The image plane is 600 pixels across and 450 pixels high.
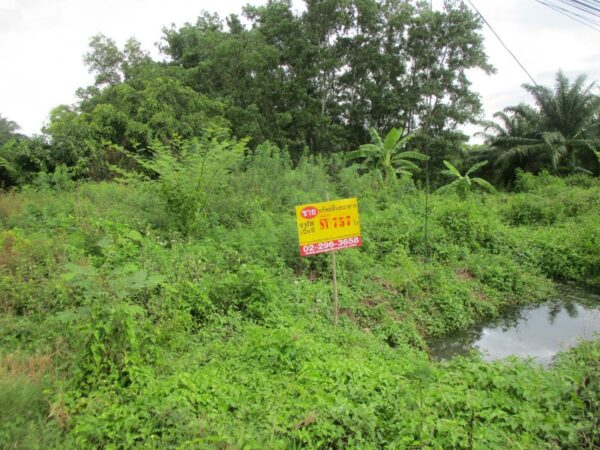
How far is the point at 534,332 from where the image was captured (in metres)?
6.23

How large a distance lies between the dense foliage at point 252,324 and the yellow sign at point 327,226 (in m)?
0.87

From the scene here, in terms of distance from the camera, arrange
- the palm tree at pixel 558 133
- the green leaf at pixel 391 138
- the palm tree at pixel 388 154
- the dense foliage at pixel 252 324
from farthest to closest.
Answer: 1. the palm tree at pixel 558 133
2. the palm tree at pixel 388 154
3. the green leaf at pixel 391 138
4. the dense foliage at pixel 252 324

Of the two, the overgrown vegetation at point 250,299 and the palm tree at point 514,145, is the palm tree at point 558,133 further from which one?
the overgrown vegetation at point 250,299

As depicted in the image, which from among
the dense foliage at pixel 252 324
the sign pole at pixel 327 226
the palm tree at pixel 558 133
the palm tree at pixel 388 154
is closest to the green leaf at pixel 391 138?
the palm tree at pixel 388 154

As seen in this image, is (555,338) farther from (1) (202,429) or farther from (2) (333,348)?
(1) (202,429)

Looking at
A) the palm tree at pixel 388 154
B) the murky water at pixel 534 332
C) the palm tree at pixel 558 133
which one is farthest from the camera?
the palm tree at pixel 558 133

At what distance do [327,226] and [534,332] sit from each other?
3.84m

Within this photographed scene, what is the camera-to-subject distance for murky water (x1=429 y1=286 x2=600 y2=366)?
18.3 ft

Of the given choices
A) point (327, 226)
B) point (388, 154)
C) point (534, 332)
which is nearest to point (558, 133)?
point (388, 154)

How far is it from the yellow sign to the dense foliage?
0.87m

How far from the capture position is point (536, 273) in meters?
8.20

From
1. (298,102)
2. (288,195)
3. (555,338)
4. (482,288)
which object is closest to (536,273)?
(482,288)

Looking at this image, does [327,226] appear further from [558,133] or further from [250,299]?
[558,133]

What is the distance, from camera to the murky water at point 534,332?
5590 millimetres
